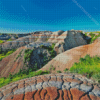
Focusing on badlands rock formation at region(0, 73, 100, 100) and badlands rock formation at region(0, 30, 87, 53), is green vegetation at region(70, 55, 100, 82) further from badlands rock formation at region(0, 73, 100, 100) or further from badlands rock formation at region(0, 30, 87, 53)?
badlands rock formation at region(0, 30, 87, 53)

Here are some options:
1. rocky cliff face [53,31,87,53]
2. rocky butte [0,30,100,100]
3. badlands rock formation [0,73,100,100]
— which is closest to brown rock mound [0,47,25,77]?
Result: rocky butte [0,30,100,100]

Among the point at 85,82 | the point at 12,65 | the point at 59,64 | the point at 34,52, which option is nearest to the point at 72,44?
the point at 34,52

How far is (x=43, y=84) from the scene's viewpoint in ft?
13.8

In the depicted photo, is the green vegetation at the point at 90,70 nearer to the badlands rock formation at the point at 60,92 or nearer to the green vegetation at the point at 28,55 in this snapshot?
the badlands rock formation at the point at 60,92

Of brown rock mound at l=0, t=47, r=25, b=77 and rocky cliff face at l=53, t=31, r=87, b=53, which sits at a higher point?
rocky cliff face at l=53, t=31, r=87, b=53

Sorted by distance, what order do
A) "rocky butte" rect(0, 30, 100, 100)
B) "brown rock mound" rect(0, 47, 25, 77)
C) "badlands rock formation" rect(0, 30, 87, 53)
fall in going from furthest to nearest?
"badlands rock formation" rect(0, 30, 87, 53) → "brown rock mound" rect(0, 47, 25, 77) → "rocky butte" rect(0, 30, 100, 100)

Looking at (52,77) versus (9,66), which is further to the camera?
(9,66)

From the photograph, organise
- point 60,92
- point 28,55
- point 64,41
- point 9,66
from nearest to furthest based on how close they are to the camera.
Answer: point 60,92 → point 9,66 → point 28,55 → point 64,41

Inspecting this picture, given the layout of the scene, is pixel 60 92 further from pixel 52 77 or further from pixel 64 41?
pixel 64 41

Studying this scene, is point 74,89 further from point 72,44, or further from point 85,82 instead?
point 72,44

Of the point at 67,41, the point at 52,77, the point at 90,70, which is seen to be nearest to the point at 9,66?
the point at 52,77

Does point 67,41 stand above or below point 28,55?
above

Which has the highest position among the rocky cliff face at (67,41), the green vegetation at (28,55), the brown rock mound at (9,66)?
the rocky cliff face at (67,41)

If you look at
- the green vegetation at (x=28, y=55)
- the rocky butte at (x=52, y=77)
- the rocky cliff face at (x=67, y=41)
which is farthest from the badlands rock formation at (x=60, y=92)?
the rocky cliff face at (x=67, y=41)
